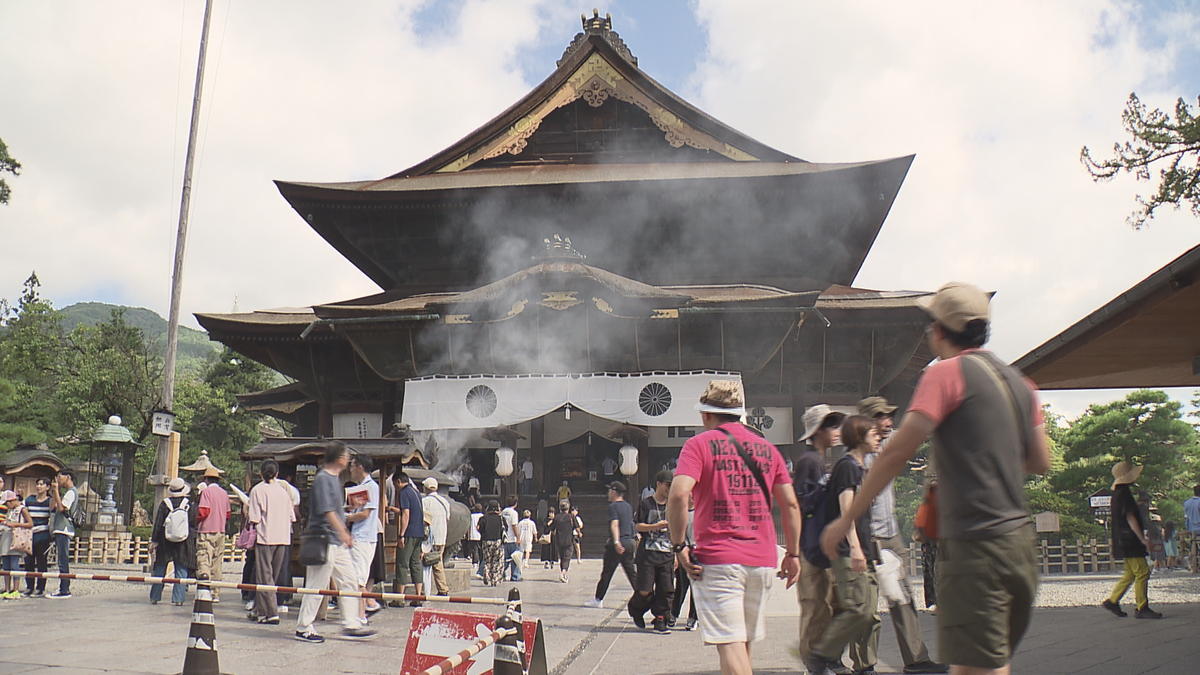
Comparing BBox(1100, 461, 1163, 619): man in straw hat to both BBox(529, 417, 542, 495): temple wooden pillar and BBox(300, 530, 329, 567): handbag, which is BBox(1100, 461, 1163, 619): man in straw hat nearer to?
BBox(300, 530, 329, 567): handbag

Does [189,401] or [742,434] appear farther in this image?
[189,401]

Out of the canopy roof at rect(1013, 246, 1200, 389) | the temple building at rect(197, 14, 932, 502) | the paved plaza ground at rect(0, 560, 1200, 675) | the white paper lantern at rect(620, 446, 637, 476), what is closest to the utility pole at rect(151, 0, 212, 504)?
the temple building at rect(197, 14, 932, 502)

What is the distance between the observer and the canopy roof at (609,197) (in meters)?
18.2

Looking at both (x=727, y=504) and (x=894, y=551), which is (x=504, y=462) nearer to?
(x=894, y=551)

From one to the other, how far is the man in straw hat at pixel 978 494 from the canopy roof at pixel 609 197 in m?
15.6

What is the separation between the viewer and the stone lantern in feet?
58.6

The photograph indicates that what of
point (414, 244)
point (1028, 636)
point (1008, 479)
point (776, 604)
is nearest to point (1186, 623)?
point (1028, 636)

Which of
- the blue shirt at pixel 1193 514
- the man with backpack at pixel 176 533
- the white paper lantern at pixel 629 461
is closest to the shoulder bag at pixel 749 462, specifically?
the man with backpack at pixel 176 533

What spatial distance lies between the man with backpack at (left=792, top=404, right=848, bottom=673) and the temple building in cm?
1038

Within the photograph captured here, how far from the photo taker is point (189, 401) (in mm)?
37062

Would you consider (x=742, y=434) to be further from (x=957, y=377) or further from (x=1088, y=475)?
(x=1088, y=475)

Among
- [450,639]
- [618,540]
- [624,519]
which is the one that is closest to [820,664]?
[450,639]

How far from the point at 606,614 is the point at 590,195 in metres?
11.2

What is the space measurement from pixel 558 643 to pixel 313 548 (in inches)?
81.9
